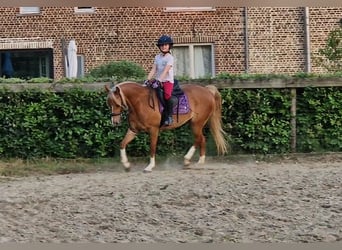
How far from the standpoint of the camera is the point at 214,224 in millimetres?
4105

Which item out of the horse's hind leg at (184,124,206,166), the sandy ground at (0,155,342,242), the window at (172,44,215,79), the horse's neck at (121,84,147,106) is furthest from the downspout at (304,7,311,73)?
the sandy ground at (0,155,342,242)

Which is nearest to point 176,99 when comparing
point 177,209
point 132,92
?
point 132,92

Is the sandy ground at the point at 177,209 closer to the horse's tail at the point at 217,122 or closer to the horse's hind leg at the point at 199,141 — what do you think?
the horse's hind leg at the point at 199,141

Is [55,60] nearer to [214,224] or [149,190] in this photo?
[149,190]

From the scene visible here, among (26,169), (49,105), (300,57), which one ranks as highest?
(300,57)

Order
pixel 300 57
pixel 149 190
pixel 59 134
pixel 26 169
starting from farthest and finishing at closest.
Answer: pixel 300 57 < pixel 59 134 < pixel 26 169 < pixel 149 190

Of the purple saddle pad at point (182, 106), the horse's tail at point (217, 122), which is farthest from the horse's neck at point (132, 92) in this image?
the horse's tail at point (217, 122)

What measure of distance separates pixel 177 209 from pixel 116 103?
158 inches

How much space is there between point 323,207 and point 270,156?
5368mm

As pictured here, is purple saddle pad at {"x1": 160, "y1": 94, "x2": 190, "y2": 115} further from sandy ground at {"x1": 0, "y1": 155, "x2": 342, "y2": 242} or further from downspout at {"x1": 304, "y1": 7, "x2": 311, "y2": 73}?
downspout at {"x1": 304, "y1": 7, "x2": 311, "y2": 73}

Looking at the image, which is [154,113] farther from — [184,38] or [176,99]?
[184,38]

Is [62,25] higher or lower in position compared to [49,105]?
higher

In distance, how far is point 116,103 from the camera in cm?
874

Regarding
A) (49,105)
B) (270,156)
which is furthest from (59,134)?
(270,156)
